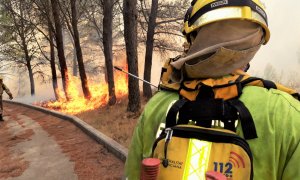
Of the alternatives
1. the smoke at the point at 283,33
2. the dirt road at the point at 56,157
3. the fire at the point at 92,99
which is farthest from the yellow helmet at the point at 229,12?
the smoke at the point at 283,33

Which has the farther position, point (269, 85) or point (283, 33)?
point (283, 33)

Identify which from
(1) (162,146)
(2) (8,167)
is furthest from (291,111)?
(2) (8,167)

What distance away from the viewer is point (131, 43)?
11.8m

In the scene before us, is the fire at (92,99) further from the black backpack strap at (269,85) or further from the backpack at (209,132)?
the black backpack strap at (269,85)

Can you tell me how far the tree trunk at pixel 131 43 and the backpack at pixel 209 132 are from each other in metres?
10.0

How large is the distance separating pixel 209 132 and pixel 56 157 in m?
7.45

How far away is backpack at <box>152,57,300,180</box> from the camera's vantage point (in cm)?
141

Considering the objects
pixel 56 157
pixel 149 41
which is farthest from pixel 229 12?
pixel 149 41

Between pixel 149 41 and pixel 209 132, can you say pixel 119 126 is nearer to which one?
pixel 149 41

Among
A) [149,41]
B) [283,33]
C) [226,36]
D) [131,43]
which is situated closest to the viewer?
[226,36]

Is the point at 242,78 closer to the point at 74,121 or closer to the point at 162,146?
the point at 162,146

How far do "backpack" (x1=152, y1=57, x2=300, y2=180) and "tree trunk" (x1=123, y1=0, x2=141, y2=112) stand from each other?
32.9 feet

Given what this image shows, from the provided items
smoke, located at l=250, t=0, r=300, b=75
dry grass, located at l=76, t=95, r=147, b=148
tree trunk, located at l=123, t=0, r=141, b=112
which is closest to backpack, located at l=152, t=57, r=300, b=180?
dry grass, located at l=76, t=95, r=147, b=148

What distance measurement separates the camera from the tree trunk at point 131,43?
11406mm
